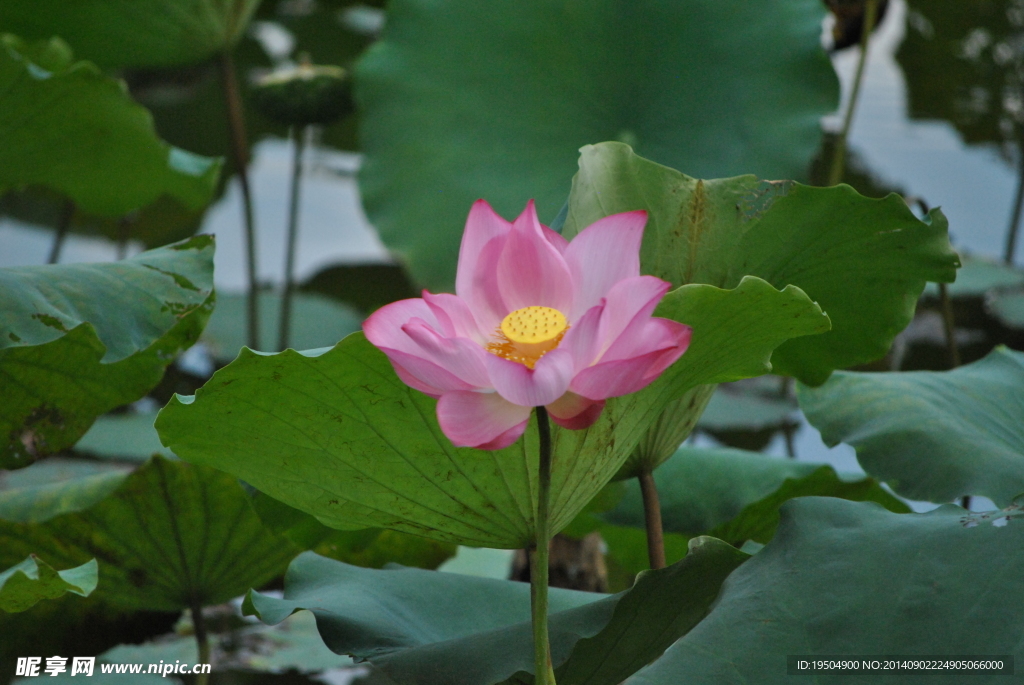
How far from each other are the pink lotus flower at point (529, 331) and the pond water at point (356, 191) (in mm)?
1655

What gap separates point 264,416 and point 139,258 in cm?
32

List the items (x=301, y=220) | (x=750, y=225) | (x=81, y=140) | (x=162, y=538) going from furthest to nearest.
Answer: (x=301, y=220) < (x=81, y=140) < (x=162, y=538) < (x=750, y=225)

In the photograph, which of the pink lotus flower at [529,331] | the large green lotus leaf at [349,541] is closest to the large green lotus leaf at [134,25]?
the large green lotus leaf at [349,541]

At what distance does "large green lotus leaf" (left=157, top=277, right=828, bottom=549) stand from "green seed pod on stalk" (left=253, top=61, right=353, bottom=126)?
1250 millimetres

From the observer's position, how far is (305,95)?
169cm

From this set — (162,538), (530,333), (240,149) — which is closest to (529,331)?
(530,333)

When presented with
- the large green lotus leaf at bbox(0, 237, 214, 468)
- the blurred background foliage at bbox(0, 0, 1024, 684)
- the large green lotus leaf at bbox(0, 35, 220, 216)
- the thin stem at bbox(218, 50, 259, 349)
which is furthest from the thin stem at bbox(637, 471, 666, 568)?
the thin stem at bbox(218, 50, 259, 349)

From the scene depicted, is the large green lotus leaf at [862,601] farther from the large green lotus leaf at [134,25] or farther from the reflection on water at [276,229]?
the reflection on water at [276,229]

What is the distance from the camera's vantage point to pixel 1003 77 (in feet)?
7.80

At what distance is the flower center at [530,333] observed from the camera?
0.44 metres

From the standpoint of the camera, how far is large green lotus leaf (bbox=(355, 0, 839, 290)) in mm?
1383

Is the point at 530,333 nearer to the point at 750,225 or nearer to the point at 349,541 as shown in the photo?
the point at 750,225

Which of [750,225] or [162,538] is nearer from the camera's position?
[750,225]

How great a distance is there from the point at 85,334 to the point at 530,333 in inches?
14.3
